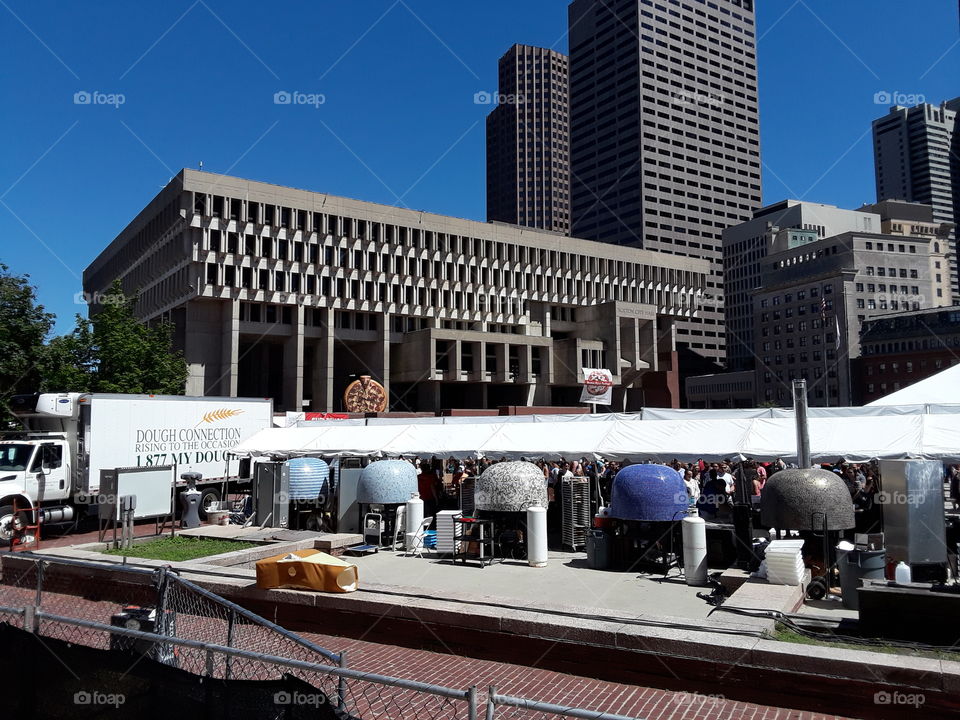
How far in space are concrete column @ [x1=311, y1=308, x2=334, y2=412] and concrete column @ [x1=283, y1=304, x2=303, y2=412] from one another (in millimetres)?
2490

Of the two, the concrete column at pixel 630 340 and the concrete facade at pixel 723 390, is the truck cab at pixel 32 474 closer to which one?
the concrete column at pixel 630 340

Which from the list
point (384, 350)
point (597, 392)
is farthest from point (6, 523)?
point (384, 350)

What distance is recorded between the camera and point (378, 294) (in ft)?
239

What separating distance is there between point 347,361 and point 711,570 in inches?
2493

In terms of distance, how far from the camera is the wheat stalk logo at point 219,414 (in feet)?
82.1

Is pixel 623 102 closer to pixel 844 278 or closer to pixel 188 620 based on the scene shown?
pixel 844 278

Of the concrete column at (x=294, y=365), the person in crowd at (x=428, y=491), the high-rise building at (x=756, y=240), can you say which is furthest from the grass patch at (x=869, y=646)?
the high-rise building at (x=756, y=240)

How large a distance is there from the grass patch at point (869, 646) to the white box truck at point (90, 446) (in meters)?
17.2

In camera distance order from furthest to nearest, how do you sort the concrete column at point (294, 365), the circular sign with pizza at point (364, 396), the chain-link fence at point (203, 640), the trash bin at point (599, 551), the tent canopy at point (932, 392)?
the concrete column at point (294, 365)
the circular sign with pizza at point (364, 396)
the tent canopy at point (932, 392)
the trash bin at point (599, 551)
the chain-link fence at point (203, 640)

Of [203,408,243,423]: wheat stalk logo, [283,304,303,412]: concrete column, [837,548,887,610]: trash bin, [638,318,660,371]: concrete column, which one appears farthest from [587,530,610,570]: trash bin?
[638,318,660,371]: concrete column

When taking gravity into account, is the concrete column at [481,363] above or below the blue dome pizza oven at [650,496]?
above

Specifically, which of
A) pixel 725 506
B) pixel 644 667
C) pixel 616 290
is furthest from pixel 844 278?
pixel 644 667

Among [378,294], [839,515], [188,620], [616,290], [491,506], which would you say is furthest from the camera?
[616,290]

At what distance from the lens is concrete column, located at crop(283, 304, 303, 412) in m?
65.7
